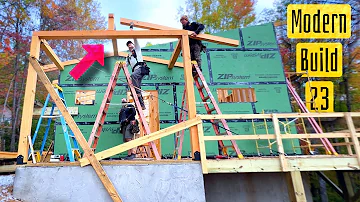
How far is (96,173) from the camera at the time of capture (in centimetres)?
376

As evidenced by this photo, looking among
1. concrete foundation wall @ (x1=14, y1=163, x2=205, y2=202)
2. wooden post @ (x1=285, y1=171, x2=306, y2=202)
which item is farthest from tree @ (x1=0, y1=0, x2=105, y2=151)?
wooden post @ (x1=285, y1=171, x2=306, y2=202)

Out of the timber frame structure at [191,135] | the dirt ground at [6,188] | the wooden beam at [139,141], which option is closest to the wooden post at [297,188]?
the timber frame structure at [191,135]

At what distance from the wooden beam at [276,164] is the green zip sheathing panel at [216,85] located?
236 cm

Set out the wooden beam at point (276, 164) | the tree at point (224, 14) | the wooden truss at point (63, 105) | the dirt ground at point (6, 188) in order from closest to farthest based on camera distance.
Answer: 1. the dirt ground at point (6, 188)
2. the wooden truss at point (63, 105)
3. the wooden beam at point (276, 164)
4. the tree at point (224, 14)

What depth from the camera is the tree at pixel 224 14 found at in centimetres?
1953

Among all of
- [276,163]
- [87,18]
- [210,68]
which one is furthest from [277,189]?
[87,18]

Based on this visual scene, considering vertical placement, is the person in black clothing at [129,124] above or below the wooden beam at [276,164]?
above

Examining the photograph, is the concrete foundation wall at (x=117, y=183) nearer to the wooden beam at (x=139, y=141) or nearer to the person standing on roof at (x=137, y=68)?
the wooden beam at (x=139, y=141)

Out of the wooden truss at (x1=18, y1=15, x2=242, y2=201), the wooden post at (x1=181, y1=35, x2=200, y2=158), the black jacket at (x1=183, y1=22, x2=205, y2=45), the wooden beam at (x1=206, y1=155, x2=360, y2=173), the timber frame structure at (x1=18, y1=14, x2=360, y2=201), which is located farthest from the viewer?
the black jacket at (x1=183, y1=22, x2=205, y2=45)

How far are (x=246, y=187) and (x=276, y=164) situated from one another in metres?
2.54

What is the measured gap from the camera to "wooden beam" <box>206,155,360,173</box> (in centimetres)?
435

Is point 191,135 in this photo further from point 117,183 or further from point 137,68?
point 137,68

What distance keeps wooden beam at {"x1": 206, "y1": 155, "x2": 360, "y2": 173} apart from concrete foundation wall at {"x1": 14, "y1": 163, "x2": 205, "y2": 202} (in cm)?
58

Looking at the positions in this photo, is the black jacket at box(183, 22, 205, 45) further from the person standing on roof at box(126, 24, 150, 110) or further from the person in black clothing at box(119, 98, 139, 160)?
the person in black clothing at box(119, 98, 139, 160)
